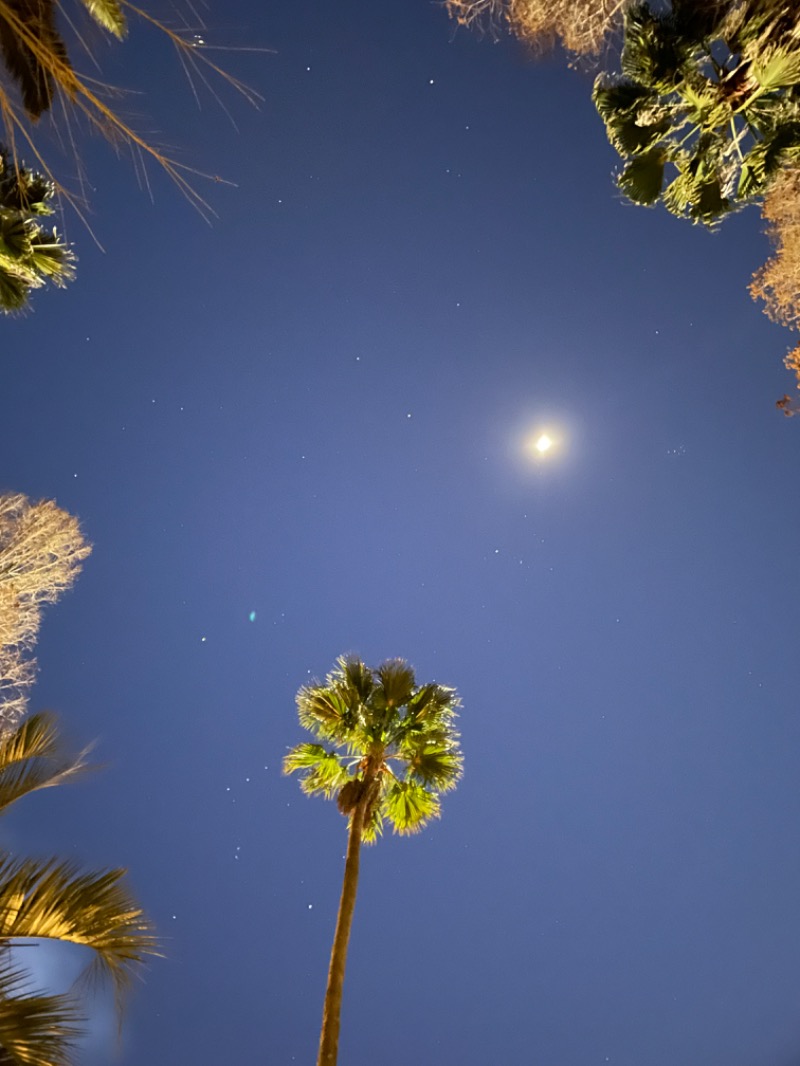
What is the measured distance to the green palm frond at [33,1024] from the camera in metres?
3.13

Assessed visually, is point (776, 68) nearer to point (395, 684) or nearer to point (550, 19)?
point (550, 19)

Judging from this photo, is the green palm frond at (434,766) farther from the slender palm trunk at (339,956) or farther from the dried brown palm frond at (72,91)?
the dried brown palm frond at (72,91)

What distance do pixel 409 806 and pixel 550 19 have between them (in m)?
10.7

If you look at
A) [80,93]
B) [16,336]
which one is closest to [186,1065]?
[16,336]

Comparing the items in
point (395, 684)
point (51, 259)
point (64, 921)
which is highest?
point (51, 259)

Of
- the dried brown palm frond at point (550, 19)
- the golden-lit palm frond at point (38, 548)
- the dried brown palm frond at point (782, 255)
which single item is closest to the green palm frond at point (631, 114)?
the dried brown palm frond at point (550, 19)

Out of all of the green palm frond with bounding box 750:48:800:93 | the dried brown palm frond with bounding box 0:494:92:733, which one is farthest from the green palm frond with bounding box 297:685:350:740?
the green palm frond with bounding box 750:48:800:93

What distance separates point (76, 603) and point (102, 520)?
32.6 ft

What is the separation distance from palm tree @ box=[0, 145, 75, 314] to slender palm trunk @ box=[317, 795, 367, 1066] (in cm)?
770

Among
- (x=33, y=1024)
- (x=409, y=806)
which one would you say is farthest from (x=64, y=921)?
(x=409, y=806)

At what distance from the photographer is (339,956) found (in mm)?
7625

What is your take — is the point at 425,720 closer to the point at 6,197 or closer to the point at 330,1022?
the point at 330,1022

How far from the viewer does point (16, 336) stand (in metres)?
38.8

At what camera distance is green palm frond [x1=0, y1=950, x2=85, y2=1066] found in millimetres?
3129
